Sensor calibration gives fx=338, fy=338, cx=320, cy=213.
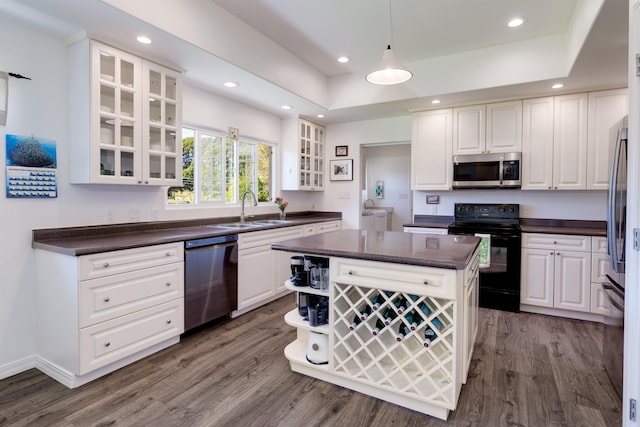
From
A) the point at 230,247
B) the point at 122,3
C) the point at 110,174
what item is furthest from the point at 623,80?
the point at 110,174

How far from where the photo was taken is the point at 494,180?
13.0ft

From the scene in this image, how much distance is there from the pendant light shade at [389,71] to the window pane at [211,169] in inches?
85.0

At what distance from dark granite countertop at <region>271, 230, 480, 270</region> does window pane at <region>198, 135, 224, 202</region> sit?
1.83 meters

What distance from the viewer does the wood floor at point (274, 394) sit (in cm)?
188

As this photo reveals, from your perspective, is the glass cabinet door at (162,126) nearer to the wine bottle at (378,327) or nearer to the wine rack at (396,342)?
the wine rack at (396,342)

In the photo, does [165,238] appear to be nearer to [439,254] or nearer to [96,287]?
[96,287]

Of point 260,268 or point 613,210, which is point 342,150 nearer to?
point 260,268

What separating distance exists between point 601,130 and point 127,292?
15.3 ft

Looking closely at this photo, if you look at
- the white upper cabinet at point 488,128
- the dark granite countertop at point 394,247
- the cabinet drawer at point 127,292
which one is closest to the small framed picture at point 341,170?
the white upper cabinet at point 488,128

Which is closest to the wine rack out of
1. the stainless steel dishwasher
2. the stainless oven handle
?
the stainless oven handle

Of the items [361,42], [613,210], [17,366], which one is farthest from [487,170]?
[17,366]

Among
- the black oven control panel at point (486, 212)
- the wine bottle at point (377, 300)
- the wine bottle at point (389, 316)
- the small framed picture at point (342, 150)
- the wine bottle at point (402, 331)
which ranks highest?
the small framed picture at point (342, 150)

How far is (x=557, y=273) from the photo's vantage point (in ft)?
11.4

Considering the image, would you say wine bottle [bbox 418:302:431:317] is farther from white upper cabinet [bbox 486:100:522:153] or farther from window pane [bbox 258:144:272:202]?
window pane [bbox 258:144:272:202]
